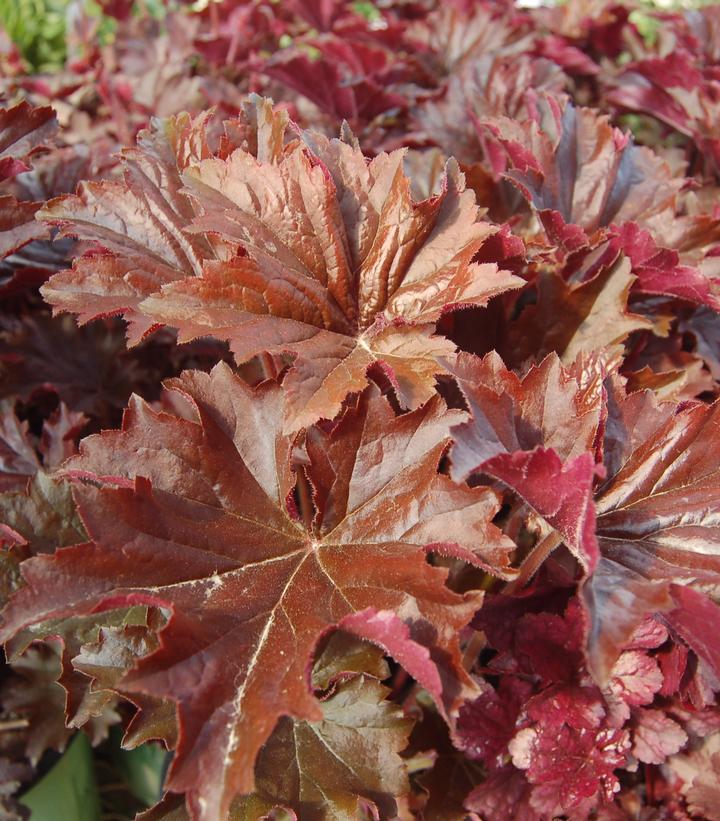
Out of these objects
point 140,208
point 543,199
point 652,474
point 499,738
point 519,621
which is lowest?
point 499,738

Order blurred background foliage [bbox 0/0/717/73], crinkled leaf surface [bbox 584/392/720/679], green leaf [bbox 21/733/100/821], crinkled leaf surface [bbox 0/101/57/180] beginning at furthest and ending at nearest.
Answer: blurred background foliage [bbox 0/0/717/73] < green leaf [bbox 21/733/100/821] < crinkled leaf surface [bbox 0/101/57/180] < crinkled leaf surface [bbox 584/392/720/679]

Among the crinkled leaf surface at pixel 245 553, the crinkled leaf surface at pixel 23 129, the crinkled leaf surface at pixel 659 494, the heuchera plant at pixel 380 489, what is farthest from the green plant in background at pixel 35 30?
the crinkled leaf surface at pixel 659 494

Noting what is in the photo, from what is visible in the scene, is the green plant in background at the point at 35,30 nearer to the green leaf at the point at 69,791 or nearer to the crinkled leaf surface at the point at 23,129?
the crinkled leaf surface at the point at 23,129

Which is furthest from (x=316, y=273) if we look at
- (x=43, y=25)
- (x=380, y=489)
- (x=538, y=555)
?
(x=43, y=25)

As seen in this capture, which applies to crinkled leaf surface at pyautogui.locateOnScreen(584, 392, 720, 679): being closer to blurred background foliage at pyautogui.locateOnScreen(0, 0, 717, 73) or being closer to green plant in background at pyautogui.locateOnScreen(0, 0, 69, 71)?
blurred background foliage at pyautogui.locateOnScreen(0, 0, 717, 73)

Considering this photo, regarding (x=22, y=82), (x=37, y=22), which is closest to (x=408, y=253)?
(x=22, y=82)

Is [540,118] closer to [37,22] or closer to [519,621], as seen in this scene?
[519,621]

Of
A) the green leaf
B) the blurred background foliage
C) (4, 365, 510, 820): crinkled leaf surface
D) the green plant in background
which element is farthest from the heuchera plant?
the green plant in background
